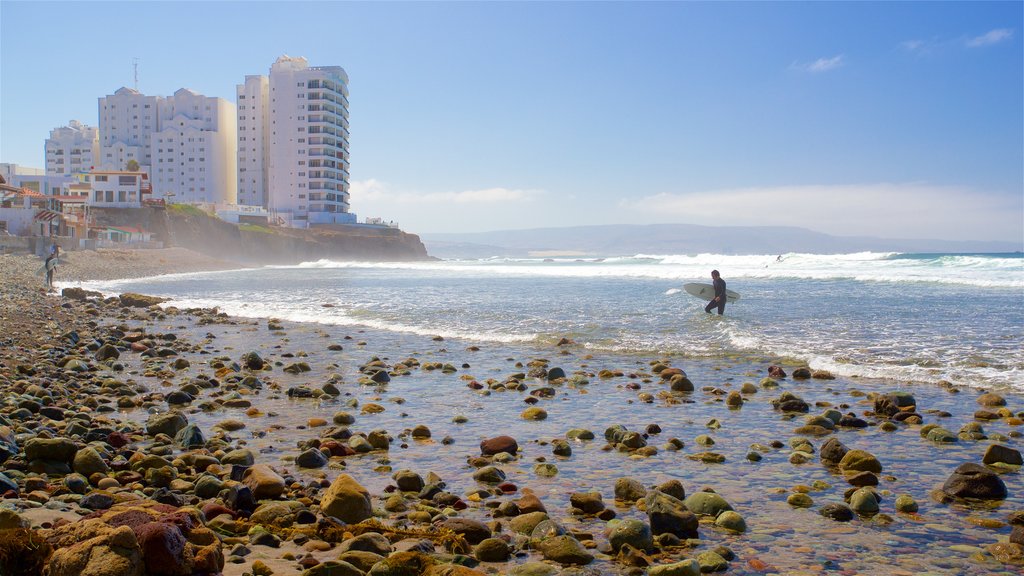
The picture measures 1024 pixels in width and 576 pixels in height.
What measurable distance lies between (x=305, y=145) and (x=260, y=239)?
33408 millimetres

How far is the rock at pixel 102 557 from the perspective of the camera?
14.0 ft

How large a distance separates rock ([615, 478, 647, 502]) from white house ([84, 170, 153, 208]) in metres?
106

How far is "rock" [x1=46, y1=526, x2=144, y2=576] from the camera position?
4277 mm

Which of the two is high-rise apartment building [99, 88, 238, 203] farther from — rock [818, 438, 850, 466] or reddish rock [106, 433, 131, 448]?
rock [818, 438, 850, 466]

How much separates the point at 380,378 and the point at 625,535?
317 inches

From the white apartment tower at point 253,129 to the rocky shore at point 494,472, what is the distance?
141048 mm

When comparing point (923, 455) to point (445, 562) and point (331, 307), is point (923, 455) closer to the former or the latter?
point (445, 562)

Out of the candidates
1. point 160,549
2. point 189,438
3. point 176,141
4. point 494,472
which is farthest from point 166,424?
point 176,141

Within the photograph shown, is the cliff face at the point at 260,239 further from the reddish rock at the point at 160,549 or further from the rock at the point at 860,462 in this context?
the reddish rock at the point at 160,549

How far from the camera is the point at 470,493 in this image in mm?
6906

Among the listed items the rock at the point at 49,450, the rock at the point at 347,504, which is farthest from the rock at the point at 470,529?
the rock at the point at 49,450

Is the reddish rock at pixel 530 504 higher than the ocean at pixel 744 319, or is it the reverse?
the ocean at pixel 744 319

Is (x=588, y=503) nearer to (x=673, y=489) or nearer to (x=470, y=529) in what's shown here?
(x=673, y=489)

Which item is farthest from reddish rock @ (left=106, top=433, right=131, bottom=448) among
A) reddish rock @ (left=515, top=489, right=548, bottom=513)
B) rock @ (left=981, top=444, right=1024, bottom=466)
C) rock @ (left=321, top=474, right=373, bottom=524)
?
rock @ (left=981, top=444, right=1024, bottom=466)
